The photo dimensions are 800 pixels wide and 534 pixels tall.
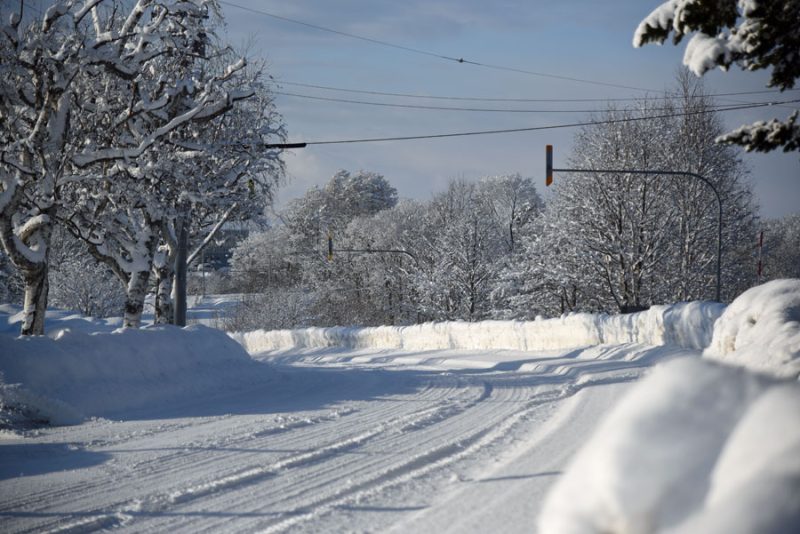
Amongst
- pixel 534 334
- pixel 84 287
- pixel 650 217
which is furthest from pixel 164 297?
pixel 84 287

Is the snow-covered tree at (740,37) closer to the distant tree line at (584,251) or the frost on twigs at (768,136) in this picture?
the frost on twigs at (768,136)

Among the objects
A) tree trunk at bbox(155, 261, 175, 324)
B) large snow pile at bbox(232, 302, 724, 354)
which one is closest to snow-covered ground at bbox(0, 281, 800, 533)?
large snow pile at bbox(232, 302, 724, 354)

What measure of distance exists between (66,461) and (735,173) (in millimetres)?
43825

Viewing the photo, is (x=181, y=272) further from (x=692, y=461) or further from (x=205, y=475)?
(x=692, y=461)

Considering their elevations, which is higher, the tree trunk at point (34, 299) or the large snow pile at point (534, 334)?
the tree trunk at point (34, 299)

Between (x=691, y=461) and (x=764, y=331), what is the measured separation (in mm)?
6454

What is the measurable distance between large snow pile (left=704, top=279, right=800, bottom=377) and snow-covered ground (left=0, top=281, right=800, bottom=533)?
0.03 meters

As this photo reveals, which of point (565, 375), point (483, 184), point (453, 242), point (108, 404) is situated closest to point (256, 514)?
point (108, 404)

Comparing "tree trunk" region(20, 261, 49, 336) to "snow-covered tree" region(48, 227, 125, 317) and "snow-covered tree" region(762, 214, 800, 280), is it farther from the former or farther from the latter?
"snow-covered tree" region(762, 214, 800, 280)

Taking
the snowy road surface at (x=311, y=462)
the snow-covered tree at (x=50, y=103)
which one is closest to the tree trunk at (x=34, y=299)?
the snow-covered tree at (x=50, y=103)

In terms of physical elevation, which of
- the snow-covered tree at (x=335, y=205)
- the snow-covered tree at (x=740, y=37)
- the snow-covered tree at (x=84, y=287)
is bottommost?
the snow-covered tree at (x=84, y=287)

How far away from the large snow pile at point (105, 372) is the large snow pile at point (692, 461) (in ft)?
32.7

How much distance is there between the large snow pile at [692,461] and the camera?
195cm

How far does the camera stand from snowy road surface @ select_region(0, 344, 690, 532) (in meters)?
5.46
